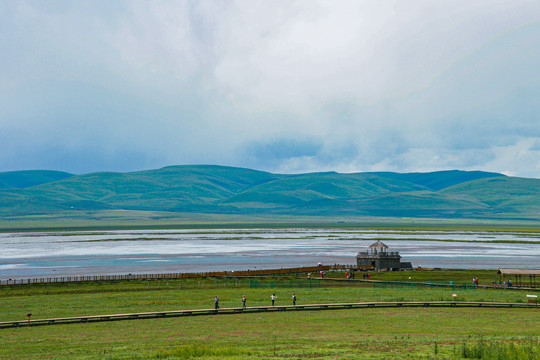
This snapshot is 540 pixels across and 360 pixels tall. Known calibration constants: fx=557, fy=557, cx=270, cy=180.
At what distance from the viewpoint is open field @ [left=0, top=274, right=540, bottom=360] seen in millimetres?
32438

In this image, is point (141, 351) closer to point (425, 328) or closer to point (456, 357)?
point (456, 357)

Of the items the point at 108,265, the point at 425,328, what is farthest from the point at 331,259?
the point at 425,328

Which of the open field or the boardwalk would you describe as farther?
the boardwalk

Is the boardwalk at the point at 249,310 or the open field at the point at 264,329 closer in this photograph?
the open field at the point at 264,329

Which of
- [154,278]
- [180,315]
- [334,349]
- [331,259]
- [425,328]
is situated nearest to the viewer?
[334,349]

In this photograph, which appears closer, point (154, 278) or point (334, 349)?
point (334, 349)

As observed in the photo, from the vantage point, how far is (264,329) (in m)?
42.6

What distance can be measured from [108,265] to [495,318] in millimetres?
89119

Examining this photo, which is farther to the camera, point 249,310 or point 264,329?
point 249,310

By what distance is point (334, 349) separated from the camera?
106 feet

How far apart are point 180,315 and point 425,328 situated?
71.3 ft

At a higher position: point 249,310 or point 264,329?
point 249,310

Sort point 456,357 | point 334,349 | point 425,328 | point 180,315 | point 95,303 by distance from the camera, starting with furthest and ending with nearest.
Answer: point 95,303
point 180,315
point 425,328
point 334,349
point 456,357

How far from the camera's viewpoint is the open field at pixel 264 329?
3244 centimetres
